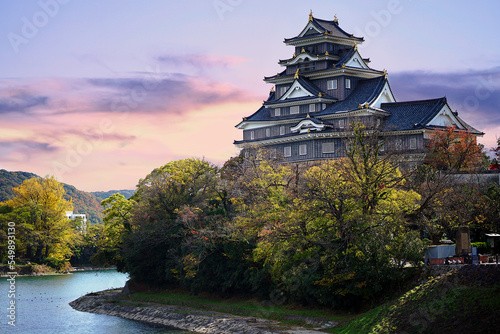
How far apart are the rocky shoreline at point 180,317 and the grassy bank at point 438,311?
4.18ft

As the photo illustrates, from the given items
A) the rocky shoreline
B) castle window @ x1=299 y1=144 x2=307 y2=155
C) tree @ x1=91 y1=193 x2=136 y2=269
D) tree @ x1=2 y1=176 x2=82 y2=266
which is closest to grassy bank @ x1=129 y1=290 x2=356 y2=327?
the rocky shoreline

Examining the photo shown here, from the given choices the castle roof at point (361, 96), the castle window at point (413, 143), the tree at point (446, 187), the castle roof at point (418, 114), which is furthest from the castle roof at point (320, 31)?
the tree at point (446, 187)

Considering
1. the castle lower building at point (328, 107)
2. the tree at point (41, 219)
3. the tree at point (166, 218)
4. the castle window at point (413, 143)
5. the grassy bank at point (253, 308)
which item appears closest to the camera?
the grassy bank at point (253, 308)

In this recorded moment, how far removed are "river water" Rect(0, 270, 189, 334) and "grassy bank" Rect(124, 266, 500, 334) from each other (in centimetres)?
1025

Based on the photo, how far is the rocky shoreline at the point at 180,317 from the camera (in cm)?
3067

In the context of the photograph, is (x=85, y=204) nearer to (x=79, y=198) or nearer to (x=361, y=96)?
(x=79, y=198)

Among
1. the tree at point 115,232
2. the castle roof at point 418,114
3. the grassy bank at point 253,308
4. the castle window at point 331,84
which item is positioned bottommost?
the grassy bank at point 253,308

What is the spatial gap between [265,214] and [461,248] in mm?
10954

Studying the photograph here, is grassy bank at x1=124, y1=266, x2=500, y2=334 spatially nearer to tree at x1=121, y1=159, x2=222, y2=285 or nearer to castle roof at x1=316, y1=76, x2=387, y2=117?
tree at x1=121, y1=159, x2=222, y2=285

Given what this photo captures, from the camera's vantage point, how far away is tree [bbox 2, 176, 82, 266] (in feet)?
240

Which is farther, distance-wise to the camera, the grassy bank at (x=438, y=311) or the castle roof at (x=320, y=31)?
the castle roof at (x=320, y=31)

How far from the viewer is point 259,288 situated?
3562 centimetres

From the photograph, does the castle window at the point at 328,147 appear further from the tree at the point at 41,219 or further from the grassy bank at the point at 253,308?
the tree at the point at 41,219

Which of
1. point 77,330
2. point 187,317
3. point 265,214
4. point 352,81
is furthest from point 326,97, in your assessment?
Answer: point 77,330
